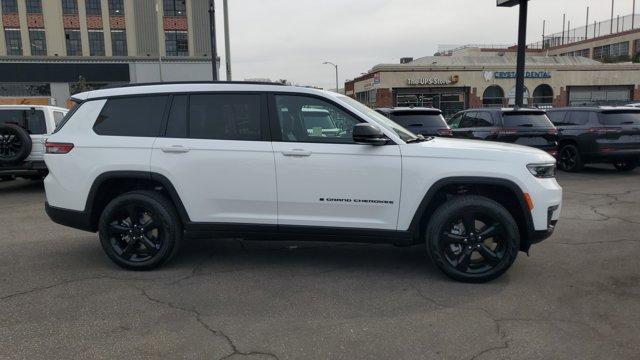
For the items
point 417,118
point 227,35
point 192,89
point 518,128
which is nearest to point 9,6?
point 227,35

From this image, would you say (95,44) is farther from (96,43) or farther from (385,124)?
(385,124)

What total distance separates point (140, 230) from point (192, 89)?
1492mm

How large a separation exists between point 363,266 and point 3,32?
50.7 metres

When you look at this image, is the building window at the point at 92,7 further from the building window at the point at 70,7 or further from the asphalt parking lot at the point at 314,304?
the asphalt parking lot at the point at 314,304

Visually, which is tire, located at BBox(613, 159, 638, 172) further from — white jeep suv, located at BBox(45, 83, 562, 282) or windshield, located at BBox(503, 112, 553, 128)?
white jeep suv, located at BBox(45, 83, 562, 282)

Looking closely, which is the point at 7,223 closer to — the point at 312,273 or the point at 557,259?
the point at 312,273

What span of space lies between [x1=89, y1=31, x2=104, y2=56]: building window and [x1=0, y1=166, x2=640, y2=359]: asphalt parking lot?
149ft

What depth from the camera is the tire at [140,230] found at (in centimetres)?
483

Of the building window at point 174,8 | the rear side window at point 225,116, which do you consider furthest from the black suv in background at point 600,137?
the building window at point 174,8

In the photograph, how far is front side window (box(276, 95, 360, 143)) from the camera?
462 centimetres

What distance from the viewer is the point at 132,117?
194 inches

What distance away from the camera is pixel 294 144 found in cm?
460

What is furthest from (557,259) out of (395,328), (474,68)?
(474,68)

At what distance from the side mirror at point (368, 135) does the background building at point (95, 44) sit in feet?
143
